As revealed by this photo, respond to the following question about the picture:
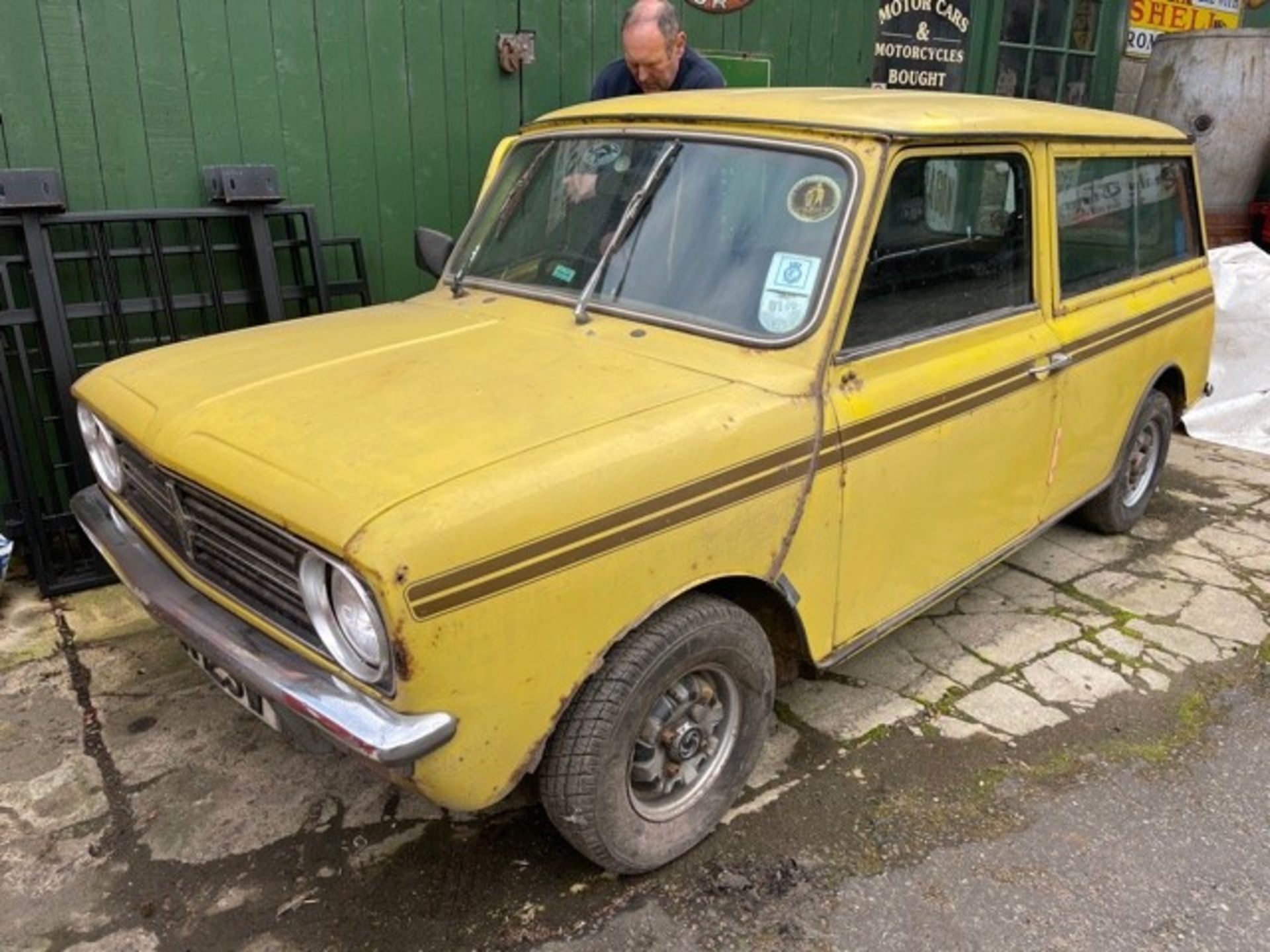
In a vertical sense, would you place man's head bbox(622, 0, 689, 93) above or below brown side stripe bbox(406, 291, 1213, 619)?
above

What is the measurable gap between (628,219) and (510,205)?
633mm

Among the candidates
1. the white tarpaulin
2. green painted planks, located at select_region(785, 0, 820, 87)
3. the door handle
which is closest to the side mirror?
the door handle

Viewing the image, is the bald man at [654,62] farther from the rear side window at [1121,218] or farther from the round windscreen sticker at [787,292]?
the round windscreen sticker at [787,292]

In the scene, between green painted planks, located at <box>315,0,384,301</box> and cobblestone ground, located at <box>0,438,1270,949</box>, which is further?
green painted planks, located at <box>315,0,384,301</box>

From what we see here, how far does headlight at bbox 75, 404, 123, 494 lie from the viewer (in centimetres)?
274

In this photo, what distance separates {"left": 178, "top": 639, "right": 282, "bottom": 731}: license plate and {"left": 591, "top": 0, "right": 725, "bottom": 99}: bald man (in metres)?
2.96

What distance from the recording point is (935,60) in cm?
691

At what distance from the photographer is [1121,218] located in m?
3.89

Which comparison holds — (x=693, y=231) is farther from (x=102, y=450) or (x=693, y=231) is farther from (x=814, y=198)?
(x=102, y=450)

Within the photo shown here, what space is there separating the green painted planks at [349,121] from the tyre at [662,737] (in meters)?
3.12

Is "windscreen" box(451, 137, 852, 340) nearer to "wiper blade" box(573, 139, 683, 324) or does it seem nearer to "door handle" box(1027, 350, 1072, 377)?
"wiper blade" box(573, 139, 683, 324)

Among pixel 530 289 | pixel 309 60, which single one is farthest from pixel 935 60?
pixel 530 289

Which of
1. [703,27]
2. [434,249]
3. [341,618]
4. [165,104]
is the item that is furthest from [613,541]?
[703,27]

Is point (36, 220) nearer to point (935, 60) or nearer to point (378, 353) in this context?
point (378, 353)
